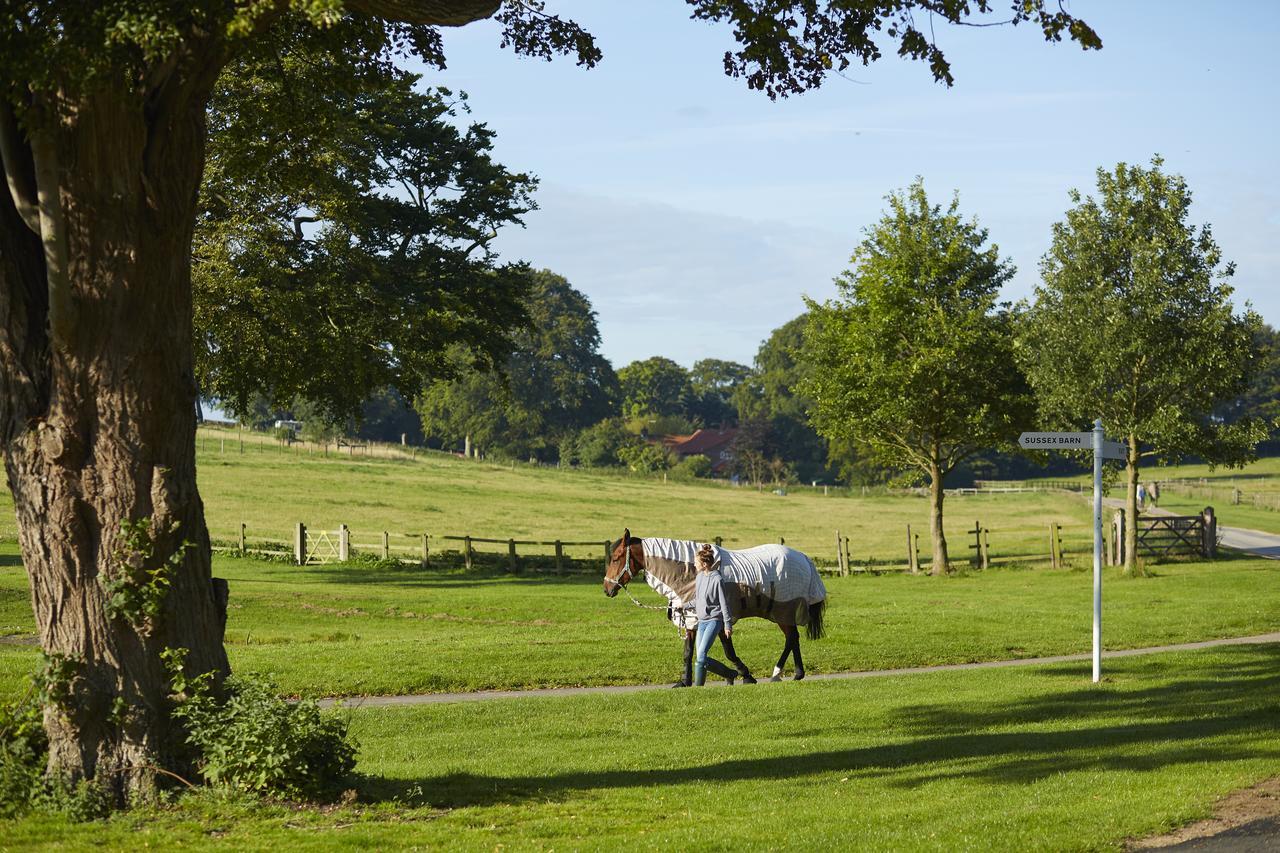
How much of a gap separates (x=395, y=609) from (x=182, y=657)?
66.8ft

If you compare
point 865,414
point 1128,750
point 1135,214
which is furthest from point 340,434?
point 1128,750

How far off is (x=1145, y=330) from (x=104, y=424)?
111 feet

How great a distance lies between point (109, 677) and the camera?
33.1 ft

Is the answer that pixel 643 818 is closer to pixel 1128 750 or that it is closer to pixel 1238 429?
pixel 1128 750

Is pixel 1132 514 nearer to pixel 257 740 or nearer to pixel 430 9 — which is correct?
pixel 430 9

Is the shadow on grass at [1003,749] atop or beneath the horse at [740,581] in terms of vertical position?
beneath

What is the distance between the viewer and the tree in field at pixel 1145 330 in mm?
38594

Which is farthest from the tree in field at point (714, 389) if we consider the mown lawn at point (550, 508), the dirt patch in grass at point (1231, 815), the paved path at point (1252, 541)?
the dirt patch in grass at point (1231, 815)

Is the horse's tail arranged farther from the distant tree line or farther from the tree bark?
the tree bark

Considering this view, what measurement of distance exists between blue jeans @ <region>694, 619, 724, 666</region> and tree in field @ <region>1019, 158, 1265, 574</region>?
81.4 feet

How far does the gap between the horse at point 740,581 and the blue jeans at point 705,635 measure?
0.28m

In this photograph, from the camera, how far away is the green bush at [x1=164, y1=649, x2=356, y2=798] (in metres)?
10.0

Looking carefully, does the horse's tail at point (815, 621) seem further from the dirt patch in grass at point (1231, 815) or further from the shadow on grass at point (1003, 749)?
the dirt patch in grass at point (1231, 815)

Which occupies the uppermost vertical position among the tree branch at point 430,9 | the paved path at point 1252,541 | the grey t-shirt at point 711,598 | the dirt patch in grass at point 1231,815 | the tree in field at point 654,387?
the tree in field at point 654,387
